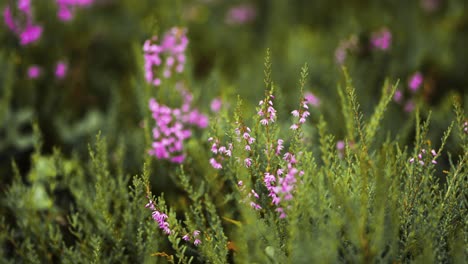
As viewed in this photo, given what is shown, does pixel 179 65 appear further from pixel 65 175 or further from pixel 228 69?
pixel 228 69

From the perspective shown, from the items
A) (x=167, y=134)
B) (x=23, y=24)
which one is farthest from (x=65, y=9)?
(x=167, y=134)

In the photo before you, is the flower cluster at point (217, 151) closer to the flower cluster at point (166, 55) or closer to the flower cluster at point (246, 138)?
the flower cluster at point (246, 138)

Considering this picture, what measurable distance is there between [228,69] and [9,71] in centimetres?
165

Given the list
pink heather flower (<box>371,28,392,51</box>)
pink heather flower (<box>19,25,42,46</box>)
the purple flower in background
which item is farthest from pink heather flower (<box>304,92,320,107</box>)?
the purple flower in background

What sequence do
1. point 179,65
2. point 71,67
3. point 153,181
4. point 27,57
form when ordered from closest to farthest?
1. point 153,181
2. point 179,65
3. point 27,57
4. point 71,67

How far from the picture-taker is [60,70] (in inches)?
114

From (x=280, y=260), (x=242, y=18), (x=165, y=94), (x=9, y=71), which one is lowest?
(x=280, y=260)

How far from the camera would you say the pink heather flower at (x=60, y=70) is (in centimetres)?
289

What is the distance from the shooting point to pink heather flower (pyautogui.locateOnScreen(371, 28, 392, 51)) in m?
3.03

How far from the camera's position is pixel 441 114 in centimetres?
266

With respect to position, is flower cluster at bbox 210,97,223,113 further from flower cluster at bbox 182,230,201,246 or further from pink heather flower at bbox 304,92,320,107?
flower cluster at bbox 182,230,201,246

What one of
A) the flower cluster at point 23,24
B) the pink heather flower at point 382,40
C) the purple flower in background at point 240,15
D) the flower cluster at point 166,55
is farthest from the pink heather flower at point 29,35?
the purple flower in background at point 240,15

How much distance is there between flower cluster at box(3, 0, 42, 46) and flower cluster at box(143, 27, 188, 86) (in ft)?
2.29

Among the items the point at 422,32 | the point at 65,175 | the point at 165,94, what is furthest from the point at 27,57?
the point at 422,32
